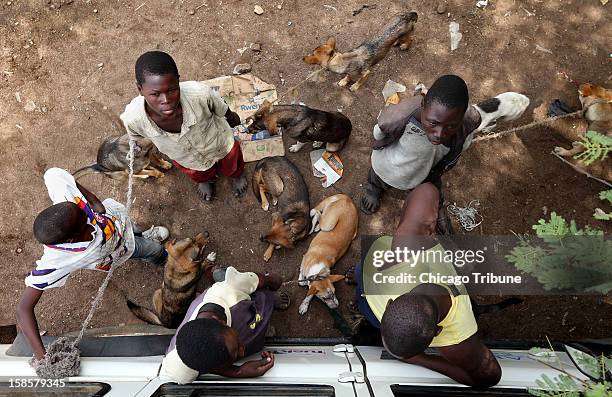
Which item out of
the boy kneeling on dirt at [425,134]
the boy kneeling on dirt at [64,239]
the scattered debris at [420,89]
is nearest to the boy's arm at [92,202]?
the boy kneeling on dirt at [64,239]

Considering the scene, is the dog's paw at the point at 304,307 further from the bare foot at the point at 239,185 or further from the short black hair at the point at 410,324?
the short black hair at the point at 410,324

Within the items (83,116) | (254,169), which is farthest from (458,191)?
(83,116)

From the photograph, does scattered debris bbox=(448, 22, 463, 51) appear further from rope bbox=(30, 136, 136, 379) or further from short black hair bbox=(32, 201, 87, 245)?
rope bbox=(30, 136, 136, 379)

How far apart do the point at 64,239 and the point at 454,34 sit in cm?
460

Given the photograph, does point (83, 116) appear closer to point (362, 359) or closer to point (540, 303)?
point (362, 359)

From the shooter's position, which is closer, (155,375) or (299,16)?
(155,375)

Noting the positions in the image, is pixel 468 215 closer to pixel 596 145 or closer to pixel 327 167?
pixel 327 167

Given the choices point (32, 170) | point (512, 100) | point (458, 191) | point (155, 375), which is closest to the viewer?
point (155, 375)

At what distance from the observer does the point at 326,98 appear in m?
5.10

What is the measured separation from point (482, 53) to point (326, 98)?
6.20 feet

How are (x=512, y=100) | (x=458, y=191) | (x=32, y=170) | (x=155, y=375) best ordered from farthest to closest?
(x=32, y=170) < (x=458, y=191) < (x=512, y=100) < (x=155, y=375)

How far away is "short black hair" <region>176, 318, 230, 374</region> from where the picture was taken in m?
2.53

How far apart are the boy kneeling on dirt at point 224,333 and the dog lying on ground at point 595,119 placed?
3.26 m

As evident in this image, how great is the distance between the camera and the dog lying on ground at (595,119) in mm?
4262
